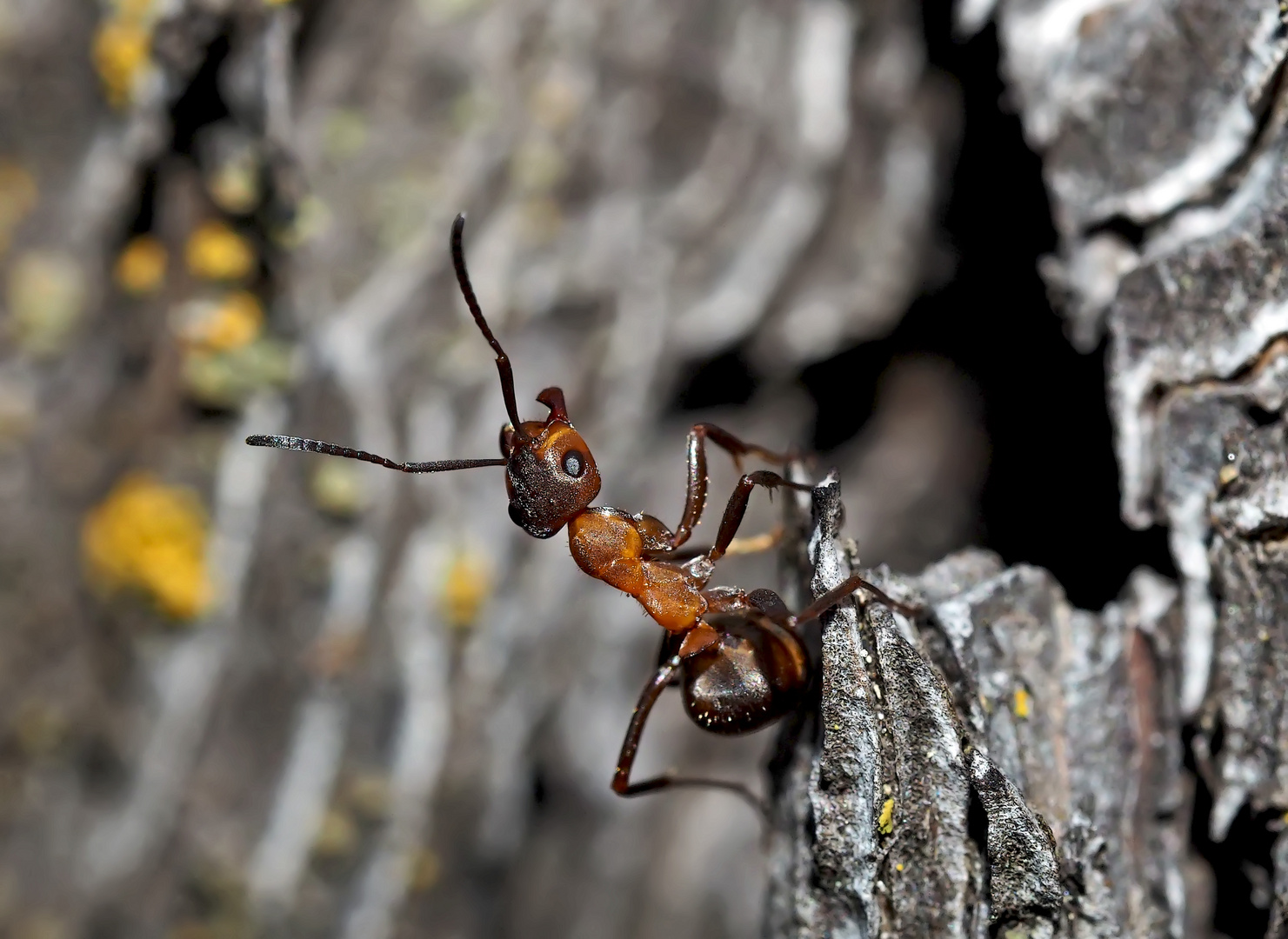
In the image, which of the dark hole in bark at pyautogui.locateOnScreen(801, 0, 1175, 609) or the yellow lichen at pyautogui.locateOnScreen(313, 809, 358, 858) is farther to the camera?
the yellow lichen at pyautogui.locateOnScreen(313, 809, 358, 858)

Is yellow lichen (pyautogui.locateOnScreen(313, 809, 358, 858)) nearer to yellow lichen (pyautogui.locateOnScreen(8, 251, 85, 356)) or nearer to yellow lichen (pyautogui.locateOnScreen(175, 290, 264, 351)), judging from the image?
yellow lichen (pyautogui.locateOnScreen(175, 290, 264, 351))

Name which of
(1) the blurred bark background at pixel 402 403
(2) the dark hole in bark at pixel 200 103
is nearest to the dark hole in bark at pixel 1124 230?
(1) the blurred bark background at pixel 402 403

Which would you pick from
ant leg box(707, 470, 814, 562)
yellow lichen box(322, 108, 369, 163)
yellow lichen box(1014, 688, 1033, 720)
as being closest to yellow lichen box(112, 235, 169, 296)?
yellow lichen box(322, 108, 369, 163)

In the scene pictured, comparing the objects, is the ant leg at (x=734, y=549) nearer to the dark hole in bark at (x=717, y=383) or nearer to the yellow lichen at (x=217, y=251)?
the dark hole in bark at (x=717, y=383)

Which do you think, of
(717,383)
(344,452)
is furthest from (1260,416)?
(344,452)

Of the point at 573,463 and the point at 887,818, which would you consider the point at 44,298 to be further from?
the point at 887,818

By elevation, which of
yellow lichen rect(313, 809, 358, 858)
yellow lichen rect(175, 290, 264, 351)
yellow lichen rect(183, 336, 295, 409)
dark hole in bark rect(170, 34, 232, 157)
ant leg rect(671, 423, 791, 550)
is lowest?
yellow lichen rect(313, 809, 358, 858)
